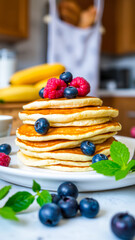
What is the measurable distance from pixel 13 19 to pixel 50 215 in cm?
333

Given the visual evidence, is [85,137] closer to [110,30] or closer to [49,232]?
[49,232]

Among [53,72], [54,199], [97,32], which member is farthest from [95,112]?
[97,32]

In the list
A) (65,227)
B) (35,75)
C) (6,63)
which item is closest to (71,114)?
(65,227)

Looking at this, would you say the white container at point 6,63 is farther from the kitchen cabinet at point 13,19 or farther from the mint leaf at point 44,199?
the mint leaf at point 44,199

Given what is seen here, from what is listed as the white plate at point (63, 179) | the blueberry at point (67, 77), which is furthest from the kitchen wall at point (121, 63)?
the white plate at point (63, 179)

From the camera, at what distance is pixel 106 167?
2.00 ft

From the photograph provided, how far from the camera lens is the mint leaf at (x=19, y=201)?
50cm

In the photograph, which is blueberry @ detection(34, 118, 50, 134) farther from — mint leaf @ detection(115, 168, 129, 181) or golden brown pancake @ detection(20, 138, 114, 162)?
mint leaf @ detection(115, 168, 129, 181)

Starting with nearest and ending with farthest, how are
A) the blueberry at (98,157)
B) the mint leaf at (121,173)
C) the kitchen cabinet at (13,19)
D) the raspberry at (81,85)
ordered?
the mint leaf at (121,173) < the blueberry at (98,157) < the raspberry at (81,85) < the kitchen cabinet at (13,19)

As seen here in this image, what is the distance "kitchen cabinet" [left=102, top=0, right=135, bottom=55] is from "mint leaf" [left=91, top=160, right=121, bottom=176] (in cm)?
405

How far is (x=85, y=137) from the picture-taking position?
0.75 m

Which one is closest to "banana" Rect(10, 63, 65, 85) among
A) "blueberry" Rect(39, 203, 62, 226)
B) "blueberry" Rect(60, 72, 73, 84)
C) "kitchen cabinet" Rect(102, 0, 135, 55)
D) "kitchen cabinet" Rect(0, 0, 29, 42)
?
"blueberry" Rect(60, 72, 73, 84)

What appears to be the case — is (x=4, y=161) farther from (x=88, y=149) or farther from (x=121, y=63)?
(x=121, y=63)

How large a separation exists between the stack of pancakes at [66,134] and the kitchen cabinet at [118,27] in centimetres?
384
